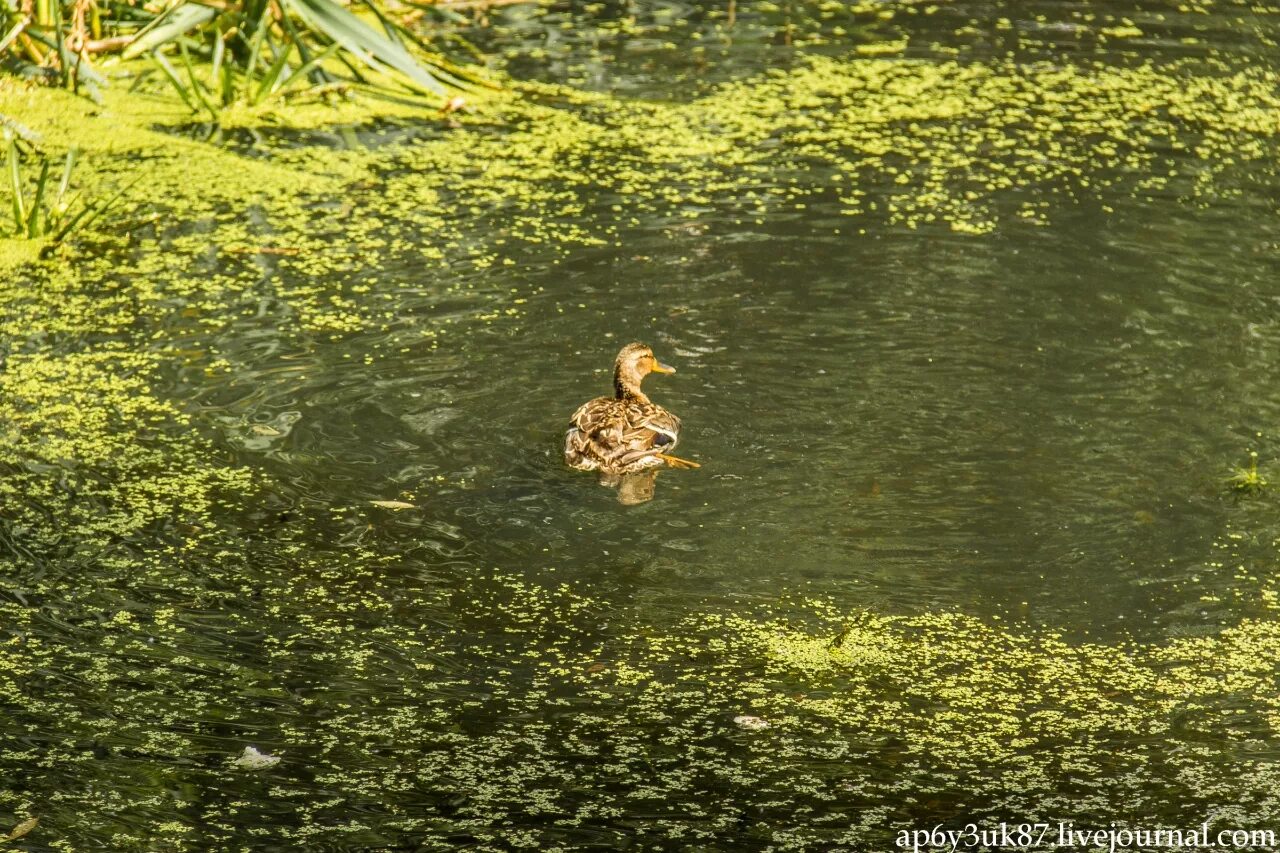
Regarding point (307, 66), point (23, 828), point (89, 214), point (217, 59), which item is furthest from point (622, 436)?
point (217, 59)

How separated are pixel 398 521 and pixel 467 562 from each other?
1.13 feet

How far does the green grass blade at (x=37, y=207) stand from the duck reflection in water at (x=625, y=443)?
116 inches

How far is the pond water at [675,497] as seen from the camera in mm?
4250

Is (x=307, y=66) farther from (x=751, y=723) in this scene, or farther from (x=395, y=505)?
(x=751, y=723)

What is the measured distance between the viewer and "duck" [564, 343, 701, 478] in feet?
18.9

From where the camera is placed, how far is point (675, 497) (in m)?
5.65

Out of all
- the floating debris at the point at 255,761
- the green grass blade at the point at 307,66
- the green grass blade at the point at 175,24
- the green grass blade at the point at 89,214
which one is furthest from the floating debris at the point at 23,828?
the green grass blade at the point at 175,24

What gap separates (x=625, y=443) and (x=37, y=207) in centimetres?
328

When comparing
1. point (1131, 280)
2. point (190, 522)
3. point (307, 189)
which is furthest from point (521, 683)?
point (307, 189)

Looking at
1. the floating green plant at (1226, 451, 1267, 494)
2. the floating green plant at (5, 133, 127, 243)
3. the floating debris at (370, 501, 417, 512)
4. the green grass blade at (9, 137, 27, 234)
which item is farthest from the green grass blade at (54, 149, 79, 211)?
the floating green plant at (1226, 451, 1267, 494)

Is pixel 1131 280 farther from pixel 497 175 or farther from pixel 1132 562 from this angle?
pixel 497 175

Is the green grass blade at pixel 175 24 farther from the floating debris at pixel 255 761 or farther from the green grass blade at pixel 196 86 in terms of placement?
the floating debris at pixel 255 761

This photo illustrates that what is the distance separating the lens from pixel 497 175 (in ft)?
27.7

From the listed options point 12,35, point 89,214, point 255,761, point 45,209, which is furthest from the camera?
point 12,35
